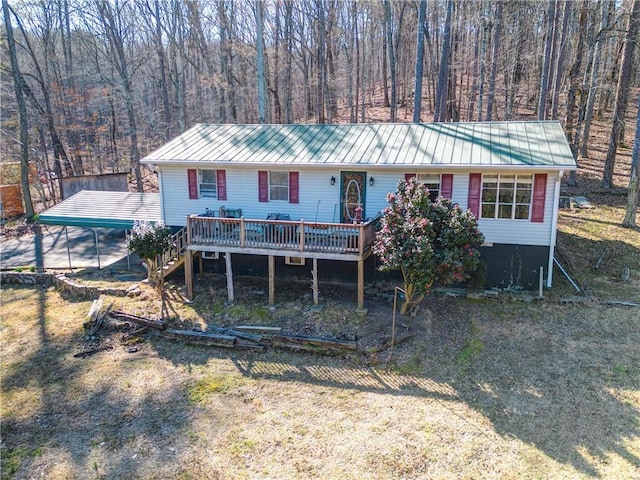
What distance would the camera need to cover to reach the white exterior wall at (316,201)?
12.5 m

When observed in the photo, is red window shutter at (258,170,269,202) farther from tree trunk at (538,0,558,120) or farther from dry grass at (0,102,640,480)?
tree trunk at (538,0,558,120)

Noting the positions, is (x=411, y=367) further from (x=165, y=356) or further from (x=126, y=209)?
(x=126, y=209)

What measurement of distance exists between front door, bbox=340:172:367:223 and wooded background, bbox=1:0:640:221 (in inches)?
453

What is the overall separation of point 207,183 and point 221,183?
21.2 inches

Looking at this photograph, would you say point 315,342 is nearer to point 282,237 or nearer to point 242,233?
point 282,237

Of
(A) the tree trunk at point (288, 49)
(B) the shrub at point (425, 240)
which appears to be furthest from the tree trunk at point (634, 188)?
(A) the tree trunk at point (288, 49)

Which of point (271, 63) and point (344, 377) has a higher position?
point (271, 63)

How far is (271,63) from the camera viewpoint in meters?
32.2

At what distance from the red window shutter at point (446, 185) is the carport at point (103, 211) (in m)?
9.17

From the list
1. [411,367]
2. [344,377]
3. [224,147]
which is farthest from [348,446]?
[224,147]

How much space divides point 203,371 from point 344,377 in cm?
314

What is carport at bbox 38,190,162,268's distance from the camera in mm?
15578

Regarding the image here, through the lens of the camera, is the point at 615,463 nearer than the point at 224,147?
Yes

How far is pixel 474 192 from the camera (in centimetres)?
1266
